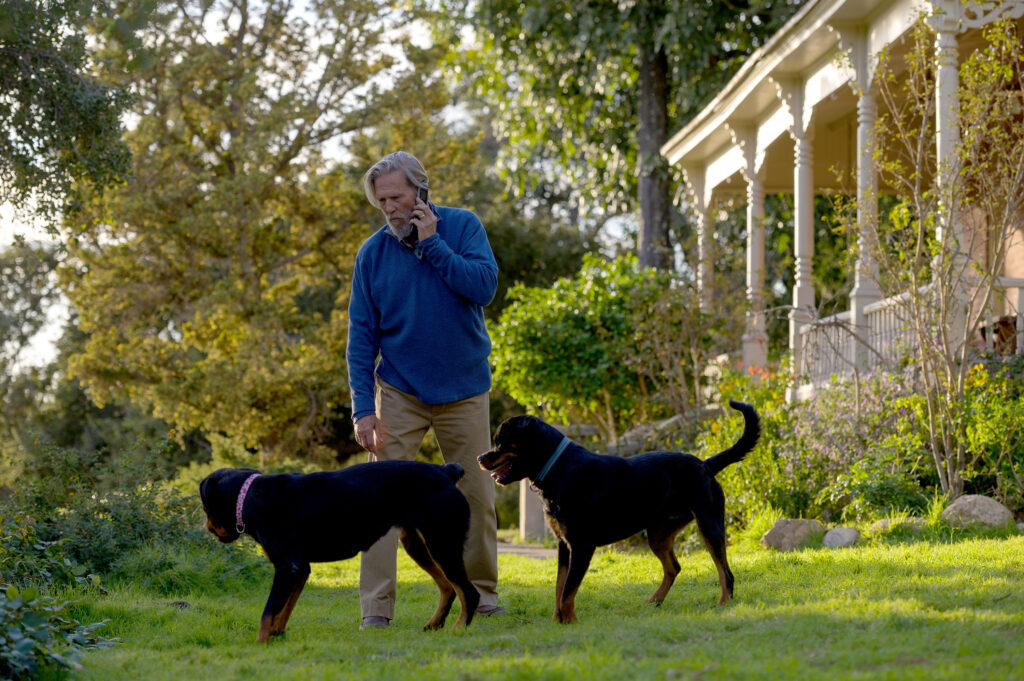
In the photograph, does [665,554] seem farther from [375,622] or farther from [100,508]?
[100,508]

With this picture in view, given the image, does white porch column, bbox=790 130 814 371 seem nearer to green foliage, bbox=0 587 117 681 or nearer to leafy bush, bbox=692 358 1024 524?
leafy bush, bbox=692 358 1024 524

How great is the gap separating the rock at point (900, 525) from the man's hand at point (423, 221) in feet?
12.3

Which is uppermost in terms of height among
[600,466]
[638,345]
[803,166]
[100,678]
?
[803,166]

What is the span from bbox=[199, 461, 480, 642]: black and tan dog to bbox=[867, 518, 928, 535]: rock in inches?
129

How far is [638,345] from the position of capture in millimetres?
12289

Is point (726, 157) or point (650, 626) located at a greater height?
point (726, 157)

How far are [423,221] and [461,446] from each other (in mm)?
1158

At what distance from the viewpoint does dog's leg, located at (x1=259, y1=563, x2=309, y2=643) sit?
4980 mm

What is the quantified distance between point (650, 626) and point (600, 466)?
858mm

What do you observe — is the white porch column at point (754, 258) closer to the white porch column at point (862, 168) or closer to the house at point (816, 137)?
the house at point (816, 137)

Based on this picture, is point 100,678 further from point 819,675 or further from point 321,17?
point 321,17

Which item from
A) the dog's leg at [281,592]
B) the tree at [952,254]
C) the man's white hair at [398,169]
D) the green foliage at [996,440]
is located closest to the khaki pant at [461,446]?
the dog's leg at [281,592]

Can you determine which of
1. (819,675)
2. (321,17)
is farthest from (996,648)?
(321,17)

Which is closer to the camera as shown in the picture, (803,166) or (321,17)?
(803,166)
